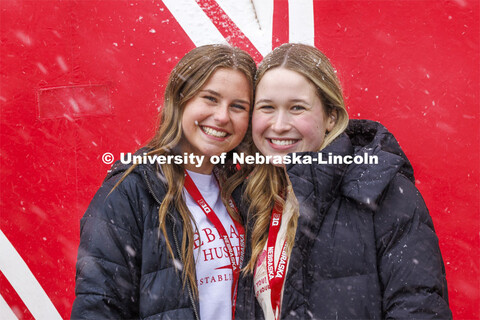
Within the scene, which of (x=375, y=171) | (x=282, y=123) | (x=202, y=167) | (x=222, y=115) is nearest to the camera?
(x=375, y=171)

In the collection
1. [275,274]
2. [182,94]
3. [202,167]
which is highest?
[182,94]

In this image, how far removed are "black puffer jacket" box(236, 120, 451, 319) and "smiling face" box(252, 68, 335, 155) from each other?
199mm

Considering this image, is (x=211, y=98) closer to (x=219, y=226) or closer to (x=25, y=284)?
(x=219, y=226)

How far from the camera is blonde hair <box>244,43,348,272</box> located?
80.7 inches

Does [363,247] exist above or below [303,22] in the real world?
below

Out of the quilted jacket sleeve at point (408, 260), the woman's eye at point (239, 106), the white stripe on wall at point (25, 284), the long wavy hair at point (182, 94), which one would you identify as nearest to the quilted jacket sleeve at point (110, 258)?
the long wavy hair at point (182, 94)

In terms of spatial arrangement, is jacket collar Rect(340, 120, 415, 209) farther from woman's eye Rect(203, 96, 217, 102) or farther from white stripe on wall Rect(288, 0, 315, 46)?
white stripe on wall Rect(288, 0, 315, 46)

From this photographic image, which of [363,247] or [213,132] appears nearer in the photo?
[363,247]

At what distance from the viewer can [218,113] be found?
7.16ft

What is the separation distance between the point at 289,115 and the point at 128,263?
0.99m

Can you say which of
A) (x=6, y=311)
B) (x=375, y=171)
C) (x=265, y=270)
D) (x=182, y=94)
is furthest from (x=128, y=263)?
(x=6, y=311)

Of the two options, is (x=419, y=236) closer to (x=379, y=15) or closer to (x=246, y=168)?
(x=246, y=168)

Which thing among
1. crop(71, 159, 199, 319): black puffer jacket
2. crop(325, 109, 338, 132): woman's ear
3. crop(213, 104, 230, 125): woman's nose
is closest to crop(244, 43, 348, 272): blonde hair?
crop(325, 109, 338, 132): woman's ear

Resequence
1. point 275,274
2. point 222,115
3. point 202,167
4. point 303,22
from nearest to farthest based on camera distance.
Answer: point 275,274 < point 222,115 < point 202,167 < point 303,22
